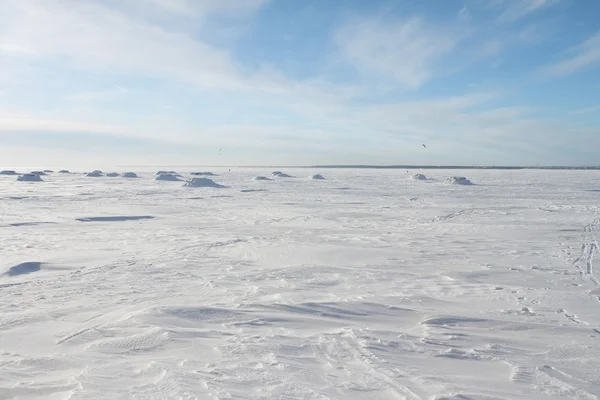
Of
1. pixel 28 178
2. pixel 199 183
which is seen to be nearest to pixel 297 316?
pixel 199 183

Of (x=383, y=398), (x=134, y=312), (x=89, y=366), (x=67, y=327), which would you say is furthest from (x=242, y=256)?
(x=383, y=398)

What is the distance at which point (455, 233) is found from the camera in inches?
466

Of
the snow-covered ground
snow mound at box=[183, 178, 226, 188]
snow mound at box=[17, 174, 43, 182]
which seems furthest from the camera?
snow mound at box=[17, 174, 43, 182]

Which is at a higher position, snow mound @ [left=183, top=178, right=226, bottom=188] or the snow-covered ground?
snow mound @ [left=183, top=178, right=226, bottom=188]

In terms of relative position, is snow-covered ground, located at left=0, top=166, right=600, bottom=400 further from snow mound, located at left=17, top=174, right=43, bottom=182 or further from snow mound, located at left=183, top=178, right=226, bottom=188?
snow mound, located at left=17, top=174, right=43, bottom=182

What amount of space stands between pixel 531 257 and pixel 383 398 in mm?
6448

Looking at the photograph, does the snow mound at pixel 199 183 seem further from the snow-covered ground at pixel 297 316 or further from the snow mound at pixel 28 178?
the snow-covered ground at pixel 297 316

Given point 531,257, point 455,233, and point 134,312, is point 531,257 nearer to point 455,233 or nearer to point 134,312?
point 455,233

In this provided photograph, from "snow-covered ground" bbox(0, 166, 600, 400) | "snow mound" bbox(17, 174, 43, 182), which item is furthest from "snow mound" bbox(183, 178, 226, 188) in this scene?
"snow-covered ground" bbox(0, 166, 600, 400)

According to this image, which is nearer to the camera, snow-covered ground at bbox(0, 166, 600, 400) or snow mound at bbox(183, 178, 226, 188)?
snow-covered ground at bbox(0, 166, 600, 400)

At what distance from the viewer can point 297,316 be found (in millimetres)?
5285

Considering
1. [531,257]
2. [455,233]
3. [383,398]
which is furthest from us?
[455,233]

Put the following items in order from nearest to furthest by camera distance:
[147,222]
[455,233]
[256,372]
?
1. [256,372]
2. [455,233]
3. [147,222]

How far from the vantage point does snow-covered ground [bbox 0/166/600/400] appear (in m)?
3.65
